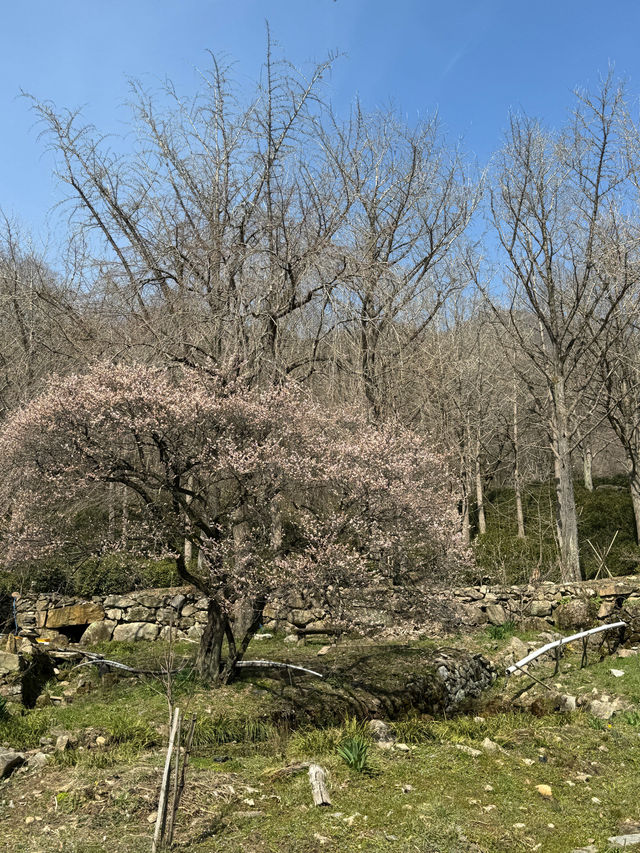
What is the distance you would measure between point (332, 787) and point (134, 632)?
25.2 ft

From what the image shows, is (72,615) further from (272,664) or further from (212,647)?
(272,664)

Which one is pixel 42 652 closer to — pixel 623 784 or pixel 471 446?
pixel 623 784

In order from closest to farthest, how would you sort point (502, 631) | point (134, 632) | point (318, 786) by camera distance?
1. point (318, 786)
2. point (502, 631)
3. point (134, 632)

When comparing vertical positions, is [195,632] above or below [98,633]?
below

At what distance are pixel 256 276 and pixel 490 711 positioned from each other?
6947 mm

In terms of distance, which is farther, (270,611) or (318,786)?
(270,611)

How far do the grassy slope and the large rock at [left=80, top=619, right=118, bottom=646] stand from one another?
4403 millimetres

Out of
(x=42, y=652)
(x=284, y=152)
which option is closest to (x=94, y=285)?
(x=284, y=152)

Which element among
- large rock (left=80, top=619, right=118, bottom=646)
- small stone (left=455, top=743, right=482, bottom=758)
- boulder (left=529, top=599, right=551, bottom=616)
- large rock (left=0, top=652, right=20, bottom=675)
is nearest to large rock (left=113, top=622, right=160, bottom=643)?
large rock (left=80, top=619, right=118, bottom=646)

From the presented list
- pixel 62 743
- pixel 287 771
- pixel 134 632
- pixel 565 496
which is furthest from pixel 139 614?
pixel 565 496

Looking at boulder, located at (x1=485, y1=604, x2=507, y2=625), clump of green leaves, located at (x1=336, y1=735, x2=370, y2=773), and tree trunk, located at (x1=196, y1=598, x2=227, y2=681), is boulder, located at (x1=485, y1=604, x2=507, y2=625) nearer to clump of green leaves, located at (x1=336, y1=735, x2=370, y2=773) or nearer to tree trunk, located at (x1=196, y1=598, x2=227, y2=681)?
tree trunk, located at (x1=196, y1=598, x2=227, y2=681)

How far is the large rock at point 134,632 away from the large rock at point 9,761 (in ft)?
21.0

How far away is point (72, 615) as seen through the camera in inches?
464

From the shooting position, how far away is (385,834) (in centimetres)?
423
